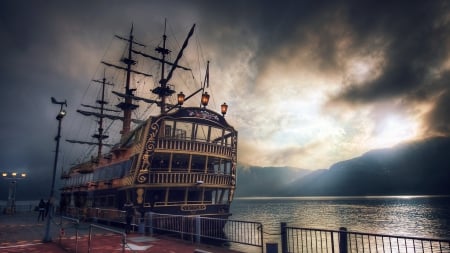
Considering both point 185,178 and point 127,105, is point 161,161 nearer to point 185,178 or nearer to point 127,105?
point 185,178

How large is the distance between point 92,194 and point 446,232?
46180mm

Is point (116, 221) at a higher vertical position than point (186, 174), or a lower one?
lower

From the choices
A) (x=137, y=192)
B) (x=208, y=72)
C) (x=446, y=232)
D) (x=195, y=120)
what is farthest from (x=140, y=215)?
(x=446, y=232)

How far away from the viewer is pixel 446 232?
125 ft

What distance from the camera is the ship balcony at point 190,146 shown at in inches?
813

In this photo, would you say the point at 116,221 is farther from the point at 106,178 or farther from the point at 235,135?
the point at 235,135

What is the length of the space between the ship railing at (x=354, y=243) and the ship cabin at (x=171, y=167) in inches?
292

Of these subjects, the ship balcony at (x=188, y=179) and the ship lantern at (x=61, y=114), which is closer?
the ship lantern at (x=61, y=114)

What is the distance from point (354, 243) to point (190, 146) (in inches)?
832

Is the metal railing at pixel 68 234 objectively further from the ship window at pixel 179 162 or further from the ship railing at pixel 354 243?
the ship window at pixel 179 162

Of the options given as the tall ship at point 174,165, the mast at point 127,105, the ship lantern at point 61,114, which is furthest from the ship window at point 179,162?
the mast at point 127,105

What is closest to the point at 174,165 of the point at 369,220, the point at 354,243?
the point at 354,243

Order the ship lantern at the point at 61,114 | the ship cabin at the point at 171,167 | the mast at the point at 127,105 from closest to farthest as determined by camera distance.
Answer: the ship lantern at the point at 61,114, the ship cabin at the point at 171,167, the mast at the point at 127,105

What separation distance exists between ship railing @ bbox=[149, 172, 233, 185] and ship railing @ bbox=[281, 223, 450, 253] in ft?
22.8
